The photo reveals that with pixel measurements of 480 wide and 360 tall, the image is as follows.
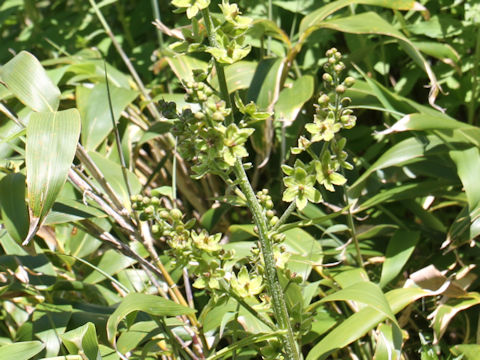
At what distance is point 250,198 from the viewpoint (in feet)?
2.98

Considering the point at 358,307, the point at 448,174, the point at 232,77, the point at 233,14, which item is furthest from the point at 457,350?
the point at 232,77

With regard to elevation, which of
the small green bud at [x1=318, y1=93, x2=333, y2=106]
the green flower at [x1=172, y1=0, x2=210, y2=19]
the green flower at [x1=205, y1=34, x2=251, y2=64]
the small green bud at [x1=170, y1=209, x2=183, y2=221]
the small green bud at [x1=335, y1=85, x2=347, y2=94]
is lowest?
the small green bud at [x1=170, y1=209, x2=183, y2=221]

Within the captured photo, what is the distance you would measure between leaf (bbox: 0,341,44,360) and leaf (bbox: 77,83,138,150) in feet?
1.81

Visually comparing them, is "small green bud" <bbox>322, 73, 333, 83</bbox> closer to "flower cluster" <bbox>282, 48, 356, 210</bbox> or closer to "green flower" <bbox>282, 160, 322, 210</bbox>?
"flower cluster" <bbox>282, 48, 356, 210</bbox>

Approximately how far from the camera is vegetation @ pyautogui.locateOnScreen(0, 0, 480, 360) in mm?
926

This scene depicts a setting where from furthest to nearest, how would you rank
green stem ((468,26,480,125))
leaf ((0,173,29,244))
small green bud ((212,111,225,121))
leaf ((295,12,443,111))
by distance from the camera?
green stem ((468,26,480,125)) → leaf ((295,12,443,111)) → leaf ((0,173,29,244)) → small green bud ((212,111,225,121))

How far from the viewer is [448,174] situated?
145 centimetres

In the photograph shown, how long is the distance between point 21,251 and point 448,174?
0.98 m

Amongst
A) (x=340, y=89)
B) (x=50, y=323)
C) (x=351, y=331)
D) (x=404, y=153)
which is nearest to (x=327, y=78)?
(x=340, y=89)

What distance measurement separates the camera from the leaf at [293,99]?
1.41m

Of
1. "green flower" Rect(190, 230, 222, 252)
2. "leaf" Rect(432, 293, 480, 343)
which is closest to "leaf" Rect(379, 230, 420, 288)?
"leaf" Rect(432, 293, 480, 343)

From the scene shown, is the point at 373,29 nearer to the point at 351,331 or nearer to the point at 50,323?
the point at 351,331

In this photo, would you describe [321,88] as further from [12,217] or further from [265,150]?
[12,217]

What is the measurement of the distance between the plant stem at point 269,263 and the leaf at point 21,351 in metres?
0.43
